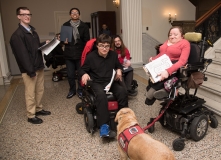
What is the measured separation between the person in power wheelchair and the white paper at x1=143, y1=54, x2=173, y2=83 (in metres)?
0.45

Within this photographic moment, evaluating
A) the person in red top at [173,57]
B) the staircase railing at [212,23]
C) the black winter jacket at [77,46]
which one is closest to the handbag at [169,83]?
the person in red top at [173,57]

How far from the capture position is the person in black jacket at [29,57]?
2.57m

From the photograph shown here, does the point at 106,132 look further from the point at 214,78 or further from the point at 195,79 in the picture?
the point at 214,78

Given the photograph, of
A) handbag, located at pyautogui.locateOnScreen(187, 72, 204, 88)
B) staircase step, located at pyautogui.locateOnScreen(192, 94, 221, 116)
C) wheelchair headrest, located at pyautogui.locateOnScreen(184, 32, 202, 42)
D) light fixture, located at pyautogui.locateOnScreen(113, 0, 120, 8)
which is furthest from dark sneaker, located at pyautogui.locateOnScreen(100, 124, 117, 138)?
light fixture, located at pyautogui.locateOnScreen(113, 0, 120, 8)

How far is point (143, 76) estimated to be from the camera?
16.8ft

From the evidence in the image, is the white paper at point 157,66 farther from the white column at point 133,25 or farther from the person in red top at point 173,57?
the white column at point 133,25

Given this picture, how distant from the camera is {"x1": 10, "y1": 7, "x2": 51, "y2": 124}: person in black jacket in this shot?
8.43 feet

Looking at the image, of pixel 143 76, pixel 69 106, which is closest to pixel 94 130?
pixel 69 106

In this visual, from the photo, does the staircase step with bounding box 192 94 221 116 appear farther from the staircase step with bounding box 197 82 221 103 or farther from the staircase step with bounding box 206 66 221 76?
the staircase step with bounding box 206 66 221 76

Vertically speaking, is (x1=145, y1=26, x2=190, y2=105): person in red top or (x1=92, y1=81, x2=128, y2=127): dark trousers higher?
(x1=145, y1=26, x2=190, y2=105): person in red top

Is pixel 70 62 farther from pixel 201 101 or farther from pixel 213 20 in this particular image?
pixel 213 20

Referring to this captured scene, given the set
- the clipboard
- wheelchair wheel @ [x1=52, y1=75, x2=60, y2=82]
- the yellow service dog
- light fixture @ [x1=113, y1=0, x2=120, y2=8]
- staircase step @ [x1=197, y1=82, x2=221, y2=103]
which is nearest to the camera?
the yellow service dog

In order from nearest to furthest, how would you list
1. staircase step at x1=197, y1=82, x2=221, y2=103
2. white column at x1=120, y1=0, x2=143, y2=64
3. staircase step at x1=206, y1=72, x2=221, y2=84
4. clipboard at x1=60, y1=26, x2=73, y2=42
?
staircase step at x1=197, y1=82, x2=221, y2=103 → staircase step at x1=206, y1=72, x2=221, y2=84 → clipboard at x1=60, y1=26, x2=73, y2=42 → white column at x1=120, y1=0, x2=143, y2=64

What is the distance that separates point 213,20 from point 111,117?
3364 millimetres
